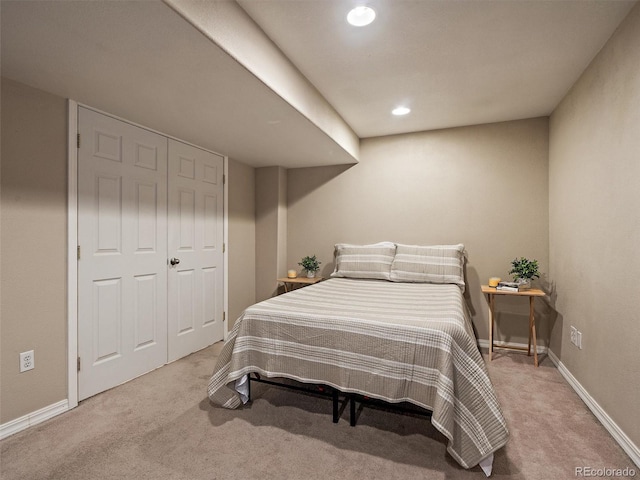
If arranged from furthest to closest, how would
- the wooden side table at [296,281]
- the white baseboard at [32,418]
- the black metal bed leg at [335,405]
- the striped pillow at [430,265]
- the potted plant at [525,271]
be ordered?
the wooden side table at [296,281] < the striped pillow at [430,265] < the potted plant at [525,271] < the black metal bed leg at [335,405] < the white baseboard at [32,418]

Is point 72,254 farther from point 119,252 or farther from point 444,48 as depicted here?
point 444,48

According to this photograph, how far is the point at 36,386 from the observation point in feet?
6.60

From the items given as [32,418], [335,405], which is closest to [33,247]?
[32,418]

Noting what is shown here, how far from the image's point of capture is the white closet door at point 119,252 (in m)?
2.29

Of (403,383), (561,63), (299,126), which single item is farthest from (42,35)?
(561,63)

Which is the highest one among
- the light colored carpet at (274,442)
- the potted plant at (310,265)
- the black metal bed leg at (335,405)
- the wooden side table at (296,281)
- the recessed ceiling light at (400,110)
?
the recessed ceiling light at (400,110)

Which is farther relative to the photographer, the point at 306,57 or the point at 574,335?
the point at 574,335

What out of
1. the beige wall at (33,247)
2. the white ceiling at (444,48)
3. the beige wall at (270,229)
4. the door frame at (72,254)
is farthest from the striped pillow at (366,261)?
the beige wall at (33,247)

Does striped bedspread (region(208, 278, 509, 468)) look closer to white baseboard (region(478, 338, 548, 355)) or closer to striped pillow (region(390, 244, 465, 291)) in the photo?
striped pillow (region(390, 244, 465, 291))

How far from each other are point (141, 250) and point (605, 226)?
3253mm

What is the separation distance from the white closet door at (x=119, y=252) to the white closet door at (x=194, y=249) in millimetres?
117

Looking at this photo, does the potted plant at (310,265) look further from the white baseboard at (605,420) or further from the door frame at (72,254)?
the white baseboard at (605,420)

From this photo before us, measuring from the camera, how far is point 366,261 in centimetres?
346

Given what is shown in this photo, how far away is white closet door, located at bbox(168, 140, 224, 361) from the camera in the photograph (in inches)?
119
